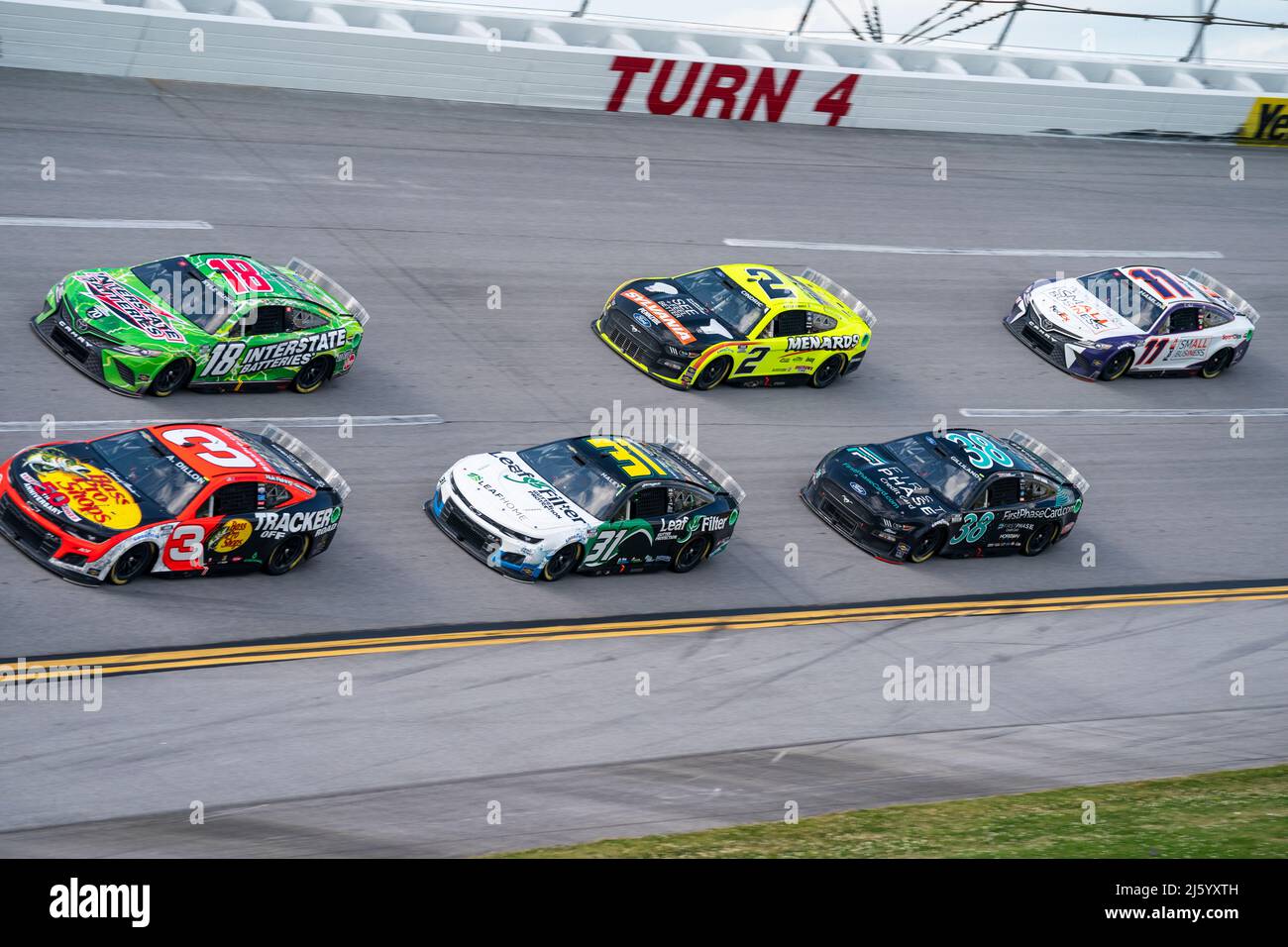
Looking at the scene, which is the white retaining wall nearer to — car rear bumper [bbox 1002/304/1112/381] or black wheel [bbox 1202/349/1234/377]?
car rear bumper [bbox 1002/304/1112/381]

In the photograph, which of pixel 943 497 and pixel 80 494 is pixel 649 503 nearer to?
pixel 943 497

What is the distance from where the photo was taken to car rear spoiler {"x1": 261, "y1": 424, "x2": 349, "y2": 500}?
56.7ft

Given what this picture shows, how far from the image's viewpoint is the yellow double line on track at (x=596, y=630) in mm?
14680

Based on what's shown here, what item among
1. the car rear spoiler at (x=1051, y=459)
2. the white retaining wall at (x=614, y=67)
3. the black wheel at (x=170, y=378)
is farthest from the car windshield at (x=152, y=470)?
the white retaining wall at (x=614, y=67)

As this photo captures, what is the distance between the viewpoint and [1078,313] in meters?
26.7

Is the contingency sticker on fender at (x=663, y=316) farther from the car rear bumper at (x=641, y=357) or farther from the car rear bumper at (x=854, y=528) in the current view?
the car rear bumper at (x=854, y=528)

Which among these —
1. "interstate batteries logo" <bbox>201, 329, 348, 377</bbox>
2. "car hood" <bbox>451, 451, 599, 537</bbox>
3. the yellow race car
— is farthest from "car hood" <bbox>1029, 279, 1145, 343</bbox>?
"interstate batteries logo" <bbox>201, 329, 348, 377</bbox>

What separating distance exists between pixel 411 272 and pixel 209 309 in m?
5.05

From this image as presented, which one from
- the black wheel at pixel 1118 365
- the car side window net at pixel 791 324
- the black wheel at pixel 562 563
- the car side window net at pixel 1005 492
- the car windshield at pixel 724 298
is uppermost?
the car windshield at pixel 724 298

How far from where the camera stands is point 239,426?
63.8 feet

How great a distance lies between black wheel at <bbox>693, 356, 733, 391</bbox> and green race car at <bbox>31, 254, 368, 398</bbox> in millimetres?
5005

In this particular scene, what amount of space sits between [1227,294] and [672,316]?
37.7 ft

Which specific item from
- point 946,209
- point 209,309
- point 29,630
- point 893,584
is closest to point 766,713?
point 893,584

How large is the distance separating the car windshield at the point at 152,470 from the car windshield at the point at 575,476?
414cm
